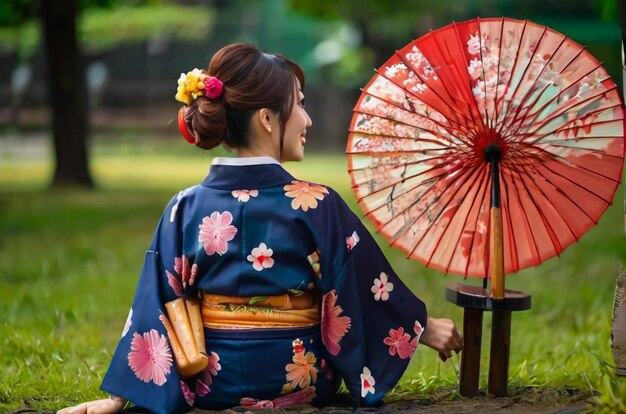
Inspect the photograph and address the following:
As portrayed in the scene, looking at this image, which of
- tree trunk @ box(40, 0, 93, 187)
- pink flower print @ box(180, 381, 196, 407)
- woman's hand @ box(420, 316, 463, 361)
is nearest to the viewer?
pink flower print @ box(180, 381, 196, 407)

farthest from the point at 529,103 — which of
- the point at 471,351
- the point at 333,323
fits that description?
the point at 333,323

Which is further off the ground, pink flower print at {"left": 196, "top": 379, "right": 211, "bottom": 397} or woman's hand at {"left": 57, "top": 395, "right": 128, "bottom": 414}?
pink flower print at {"left": 196, "top": 379, "right": 211, "bottom": 397}

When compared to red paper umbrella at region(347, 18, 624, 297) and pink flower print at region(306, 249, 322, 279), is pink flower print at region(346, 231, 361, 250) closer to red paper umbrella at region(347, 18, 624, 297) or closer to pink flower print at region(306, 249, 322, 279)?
pink flower print at region(306, 249, 322, 279)

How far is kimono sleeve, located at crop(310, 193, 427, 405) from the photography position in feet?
10.5

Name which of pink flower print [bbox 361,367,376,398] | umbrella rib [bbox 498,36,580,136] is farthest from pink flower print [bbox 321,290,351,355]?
umbrella rib [bbox 498,36,580,136]

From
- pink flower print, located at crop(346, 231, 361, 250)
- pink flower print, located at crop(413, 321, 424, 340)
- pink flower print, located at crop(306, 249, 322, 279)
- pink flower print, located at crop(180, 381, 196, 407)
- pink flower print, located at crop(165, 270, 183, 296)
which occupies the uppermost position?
pink flower print, located at crop(346, 231, 361, 250)

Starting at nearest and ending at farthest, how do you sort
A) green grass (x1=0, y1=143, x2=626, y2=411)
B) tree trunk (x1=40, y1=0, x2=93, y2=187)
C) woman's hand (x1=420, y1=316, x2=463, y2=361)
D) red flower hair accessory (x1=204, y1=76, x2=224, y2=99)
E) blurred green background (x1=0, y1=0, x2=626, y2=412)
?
red flower hair accessory (x1=204, y1=76, x2=224, y2=99), woman's hand (x1=420, y1=316, x2=463, y2=361), green grass (x1=0, y1=143, x2=626, y2=411), blurred green background (x1=0, y1=0, x2=626, y2=412), tree trunk (x1=40, y1=0, x2=93, y2=187)

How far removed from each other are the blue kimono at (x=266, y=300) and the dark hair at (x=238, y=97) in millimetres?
107

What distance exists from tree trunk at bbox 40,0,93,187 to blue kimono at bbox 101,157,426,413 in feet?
29.5

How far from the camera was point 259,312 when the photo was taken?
319 cm

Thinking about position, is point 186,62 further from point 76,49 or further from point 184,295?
point 184,295

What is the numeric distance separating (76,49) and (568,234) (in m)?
9.59

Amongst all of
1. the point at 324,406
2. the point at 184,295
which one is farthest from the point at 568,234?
the point at 184,295

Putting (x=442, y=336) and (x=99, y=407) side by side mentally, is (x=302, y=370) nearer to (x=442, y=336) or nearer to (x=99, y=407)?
(x=442, y=336)
